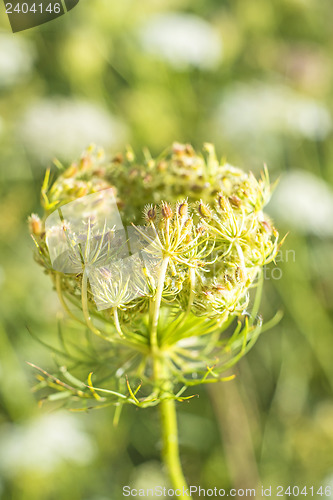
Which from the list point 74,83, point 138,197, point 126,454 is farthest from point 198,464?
point 74,83

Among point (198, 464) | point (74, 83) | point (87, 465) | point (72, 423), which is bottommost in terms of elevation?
point (198, 464)

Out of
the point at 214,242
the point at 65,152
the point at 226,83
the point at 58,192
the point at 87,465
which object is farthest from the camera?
the point at 226,83

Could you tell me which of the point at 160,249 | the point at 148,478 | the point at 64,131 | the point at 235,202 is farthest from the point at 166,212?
the point at 64,131

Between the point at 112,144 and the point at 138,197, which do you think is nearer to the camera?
the point at 138,197

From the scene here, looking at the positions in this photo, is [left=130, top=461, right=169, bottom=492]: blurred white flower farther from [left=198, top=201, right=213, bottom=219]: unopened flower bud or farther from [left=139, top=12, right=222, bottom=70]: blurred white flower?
[left=139, top=12, right=222, bottom=70]: blurred white flower

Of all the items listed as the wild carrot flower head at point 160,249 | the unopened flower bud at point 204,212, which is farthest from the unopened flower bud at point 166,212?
the unopened flower bud at point 204,212

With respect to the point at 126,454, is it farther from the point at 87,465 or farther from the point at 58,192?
the point at 58,192

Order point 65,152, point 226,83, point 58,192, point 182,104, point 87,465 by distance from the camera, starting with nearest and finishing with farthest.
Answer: point 58,192, point 87,465, point 65,152, point 182,104, point 226,83
